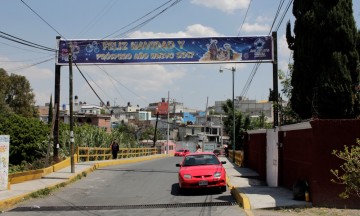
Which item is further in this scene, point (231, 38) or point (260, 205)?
point (231, 38)

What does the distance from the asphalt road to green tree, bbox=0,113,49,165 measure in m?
19.8

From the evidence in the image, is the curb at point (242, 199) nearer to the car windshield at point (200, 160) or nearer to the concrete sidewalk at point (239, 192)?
the concrete sidewalk at point (239, 192)

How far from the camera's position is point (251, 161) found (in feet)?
82.7

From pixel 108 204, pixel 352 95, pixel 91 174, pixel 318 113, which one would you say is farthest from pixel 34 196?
pixel 352 95

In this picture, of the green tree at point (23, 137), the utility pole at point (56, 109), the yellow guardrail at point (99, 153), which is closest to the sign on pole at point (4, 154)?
the utility pole at point (56, 109)

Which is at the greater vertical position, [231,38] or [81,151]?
[231,38]

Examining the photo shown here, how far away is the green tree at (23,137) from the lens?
3831 cm

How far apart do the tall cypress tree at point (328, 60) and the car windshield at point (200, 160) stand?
4284 millimetres

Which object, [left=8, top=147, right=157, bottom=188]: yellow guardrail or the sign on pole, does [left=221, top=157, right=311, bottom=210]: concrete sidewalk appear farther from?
[left=8, top=147, right=157, bottom=188]: yellow guardrail

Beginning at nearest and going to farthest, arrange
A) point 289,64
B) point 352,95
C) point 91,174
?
point 352,95, point 289,64, point 91,174

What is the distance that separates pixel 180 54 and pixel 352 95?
46.9ft

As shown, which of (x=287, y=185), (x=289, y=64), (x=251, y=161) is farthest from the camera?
(x=251, y=161)

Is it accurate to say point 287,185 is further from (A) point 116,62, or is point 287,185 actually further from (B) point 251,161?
(A) point 116,62

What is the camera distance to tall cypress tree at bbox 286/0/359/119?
42.6ft
